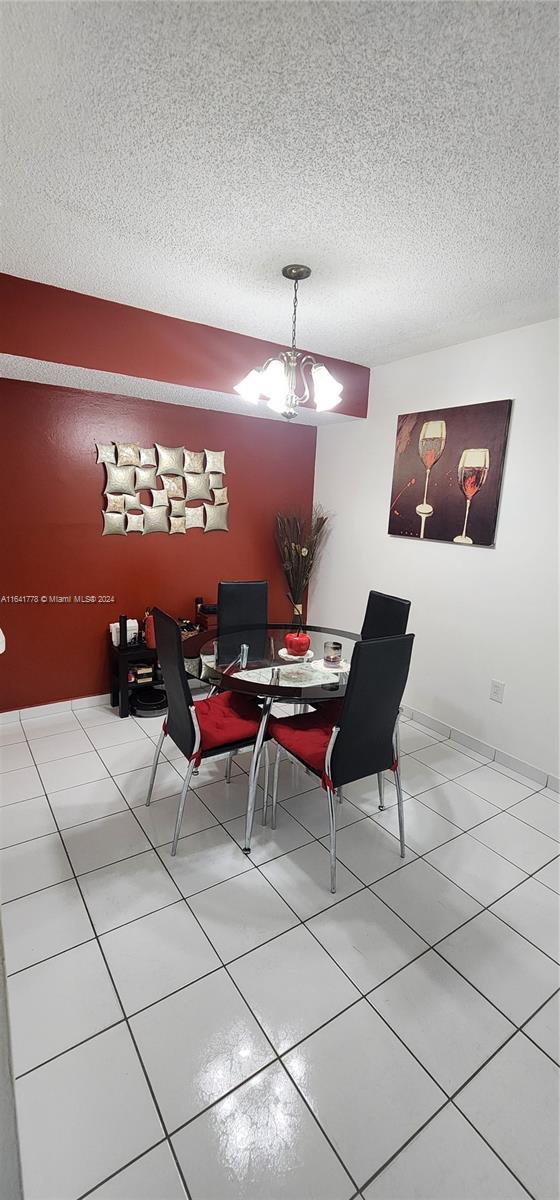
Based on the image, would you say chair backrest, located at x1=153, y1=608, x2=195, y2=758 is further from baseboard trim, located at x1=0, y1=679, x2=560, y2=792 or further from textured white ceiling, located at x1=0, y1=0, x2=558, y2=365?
textured white ceiling, located at x1=0, y1=0, x2=558, y2=365

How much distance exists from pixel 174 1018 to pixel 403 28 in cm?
256

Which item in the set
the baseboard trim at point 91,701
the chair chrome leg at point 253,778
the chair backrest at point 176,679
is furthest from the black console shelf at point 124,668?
the chair chrome leg at point 253,778

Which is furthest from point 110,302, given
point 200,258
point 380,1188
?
point 380,1188

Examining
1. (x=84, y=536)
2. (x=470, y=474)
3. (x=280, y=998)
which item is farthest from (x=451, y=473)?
(x=280, y=998)

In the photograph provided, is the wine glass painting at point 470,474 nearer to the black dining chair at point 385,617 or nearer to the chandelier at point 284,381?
the black dining chair at point 385,617

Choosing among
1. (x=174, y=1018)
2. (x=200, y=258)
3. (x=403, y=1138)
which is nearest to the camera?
(x=403, y=1138)

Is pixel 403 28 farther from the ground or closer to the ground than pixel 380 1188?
farther from the ground

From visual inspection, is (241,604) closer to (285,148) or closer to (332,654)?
(332,654)

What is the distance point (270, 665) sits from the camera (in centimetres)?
237

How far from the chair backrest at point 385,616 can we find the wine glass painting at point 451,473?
665mm

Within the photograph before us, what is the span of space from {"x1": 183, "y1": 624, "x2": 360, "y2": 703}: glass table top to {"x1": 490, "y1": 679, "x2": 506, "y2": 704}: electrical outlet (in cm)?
92

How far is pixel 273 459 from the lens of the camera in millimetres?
4043

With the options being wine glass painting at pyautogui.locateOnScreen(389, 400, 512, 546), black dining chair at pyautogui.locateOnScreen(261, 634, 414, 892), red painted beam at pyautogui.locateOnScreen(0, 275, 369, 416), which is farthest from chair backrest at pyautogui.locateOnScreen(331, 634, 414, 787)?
red painted beam at pyautogui.locateOnScreen(0, 275, 369, 416)

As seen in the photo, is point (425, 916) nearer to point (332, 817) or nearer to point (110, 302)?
point (332, 817)
